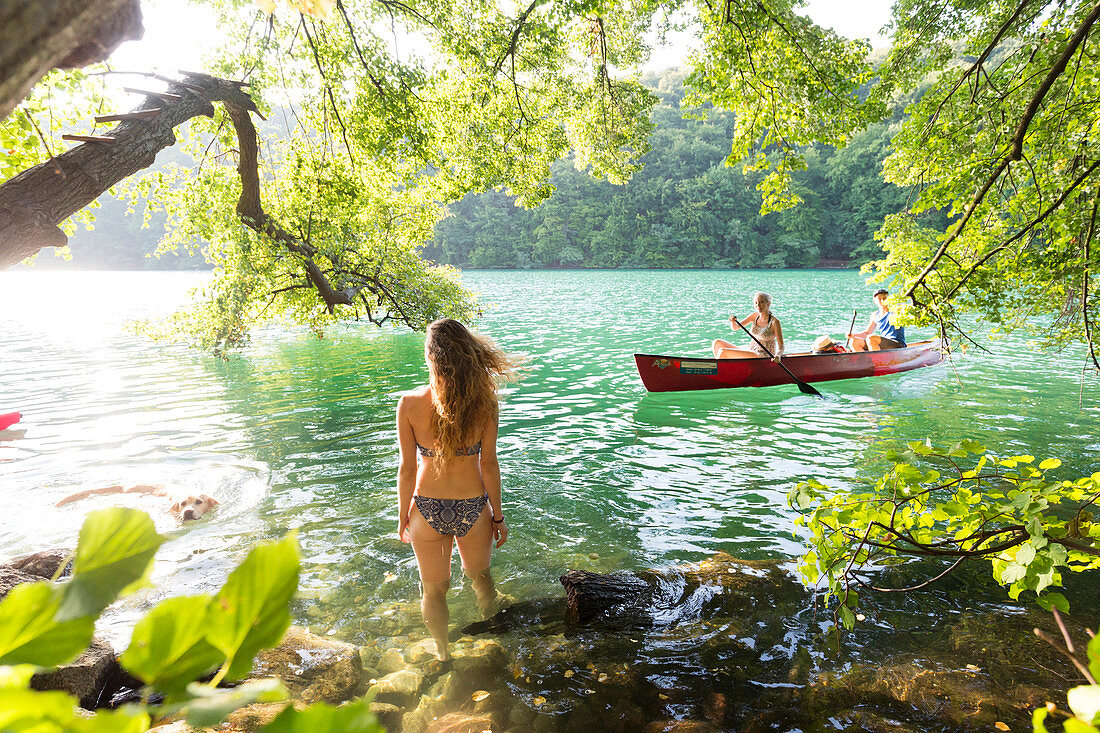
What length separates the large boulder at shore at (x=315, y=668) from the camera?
145 inches

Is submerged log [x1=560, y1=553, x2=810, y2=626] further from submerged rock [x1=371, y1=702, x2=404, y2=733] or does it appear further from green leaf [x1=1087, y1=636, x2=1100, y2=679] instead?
green leaf [x1=1087, y1=636, x2=1100, y2=679]

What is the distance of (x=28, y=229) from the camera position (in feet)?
14.4

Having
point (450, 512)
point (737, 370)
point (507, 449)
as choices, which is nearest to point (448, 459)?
point (450, 512)

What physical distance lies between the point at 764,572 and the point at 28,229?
21.7 ft

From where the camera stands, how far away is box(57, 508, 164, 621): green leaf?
1.39 feet

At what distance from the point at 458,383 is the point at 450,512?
100 centimetres

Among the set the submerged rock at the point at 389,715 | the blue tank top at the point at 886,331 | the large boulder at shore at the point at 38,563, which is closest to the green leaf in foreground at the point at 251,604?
the submerged rock at the point at 389,715

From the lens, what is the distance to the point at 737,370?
1223 centimetres

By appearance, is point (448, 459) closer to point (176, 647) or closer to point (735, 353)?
point (176, 647)

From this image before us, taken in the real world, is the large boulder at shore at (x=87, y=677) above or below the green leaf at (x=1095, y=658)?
below

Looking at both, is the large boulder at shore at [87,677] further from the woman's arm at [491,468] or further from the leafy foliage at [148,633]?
the leafy foliage at [148,633]

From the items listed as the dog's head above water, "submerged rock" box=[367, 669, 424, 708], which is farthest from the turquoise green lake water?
"submerged rock" box=[367, 669, 424, 708]

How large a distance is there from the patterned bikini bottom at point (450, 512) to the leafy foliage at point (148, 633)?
12.6 ft

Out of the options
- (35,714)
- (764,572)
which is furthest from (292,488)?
(35,714)
